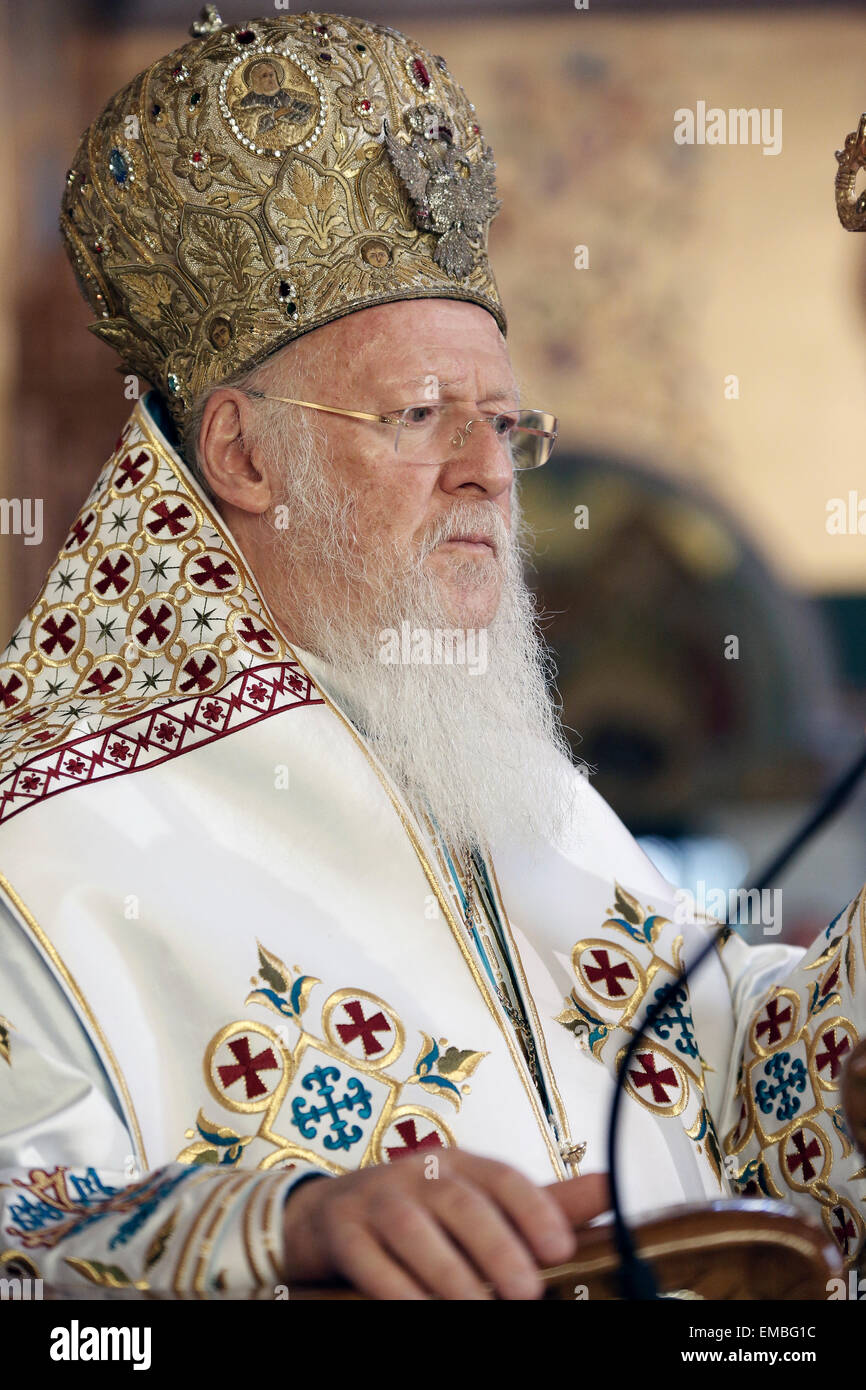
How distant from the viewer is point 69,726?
2.33 meters

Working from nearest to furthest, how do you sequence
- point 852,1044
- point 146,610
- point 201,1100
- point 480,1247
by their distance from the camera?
1. point 480,1247
2. point 201,1100
3. point 852,1044
4. point 146,610

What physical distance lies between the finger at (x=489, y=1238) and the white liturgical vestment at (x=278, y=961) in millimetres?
477

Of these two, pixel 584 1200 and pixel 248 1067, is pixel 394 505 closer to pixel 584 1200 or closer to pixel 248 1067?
pixel 248 1067

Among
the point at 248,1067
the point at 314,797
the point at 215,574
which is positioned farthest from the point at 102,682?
the point at 248,1067

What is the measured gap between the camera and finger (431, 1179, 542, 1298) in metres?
1.47

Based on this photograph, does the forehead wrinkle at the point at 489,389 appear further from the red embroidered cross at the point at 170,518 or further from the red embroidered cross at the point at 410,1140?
the red embroidered cross at the point at 410,1140

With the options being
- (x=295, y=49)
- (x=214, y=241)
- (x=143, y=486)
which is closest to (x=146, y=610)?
(x=143, y=486)

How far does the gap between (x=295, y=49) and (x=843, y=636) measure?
167 inches

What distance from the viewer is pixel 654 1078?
243cm

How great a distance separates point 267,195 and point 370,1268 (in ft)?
Result: 6.33

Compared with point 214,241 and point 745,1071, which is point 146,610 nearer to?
point 214,241

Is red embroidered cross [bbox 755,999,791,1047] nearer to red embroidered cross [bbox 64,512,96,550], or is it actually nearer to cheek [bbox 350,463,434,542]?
cheek [bbox 350,463,434,542]

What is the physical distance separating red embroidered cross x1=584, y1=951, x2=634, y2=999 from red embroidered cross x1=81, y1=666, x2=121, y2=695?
3.01 ft

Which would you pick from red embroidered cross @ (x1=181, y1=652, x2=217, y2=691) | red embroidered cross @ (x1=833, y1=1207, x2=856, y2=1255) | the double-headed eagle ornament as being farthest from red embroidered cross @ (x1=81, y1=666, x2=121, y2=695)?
red embroidered cross @ (x1=833, y1=1207, x2=856, y2=1255)
